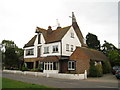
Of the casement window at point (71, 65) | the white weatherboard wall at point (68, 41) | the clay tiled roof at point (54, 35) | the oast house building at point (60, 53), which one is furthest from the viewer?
the clay tiled roof at point (54, 35)

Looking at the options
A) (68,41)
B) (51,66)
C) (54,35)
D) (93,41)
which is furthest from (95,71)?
(93,41)

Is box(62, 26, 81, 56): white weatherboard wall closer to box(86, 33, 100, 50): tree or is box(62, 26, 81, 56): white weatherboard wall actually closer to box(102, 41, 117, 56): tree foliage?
box(102, 41, 117, 56): tree foliage

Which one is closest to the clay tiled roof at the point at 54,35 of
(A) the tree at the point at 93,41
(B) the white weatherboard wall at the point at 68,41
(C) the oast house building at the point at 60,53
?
(C) the oast house building at the point at 60,53

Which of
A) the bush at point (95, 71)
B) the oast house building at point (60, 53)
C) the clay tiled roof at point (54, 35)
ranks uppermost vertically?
the clay tiled roof at point (54, 35)

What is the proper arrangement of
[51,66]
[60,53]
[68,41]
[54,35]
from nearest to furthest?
[51,66] → [60,53] → [68,41] → [54,35]

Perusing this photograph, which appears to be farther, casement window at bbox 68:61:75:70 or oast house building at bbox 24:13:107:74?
casement window at bbox 68:61:75:70

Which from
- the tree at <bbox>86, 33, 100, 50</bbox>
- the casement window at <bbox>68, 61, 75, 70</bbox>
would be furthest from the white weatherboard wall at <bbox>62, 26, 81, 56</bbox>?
the tree at <bbox>86, 33, 100, 50</bbox>

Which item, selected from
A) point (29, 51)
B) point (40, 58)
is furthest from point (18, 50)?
point (40, 58)

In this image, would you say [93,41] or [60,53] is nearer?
[60,53]

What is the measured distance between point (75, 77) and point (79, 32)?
20811 mm

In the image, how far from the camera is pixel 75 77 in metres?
24.4

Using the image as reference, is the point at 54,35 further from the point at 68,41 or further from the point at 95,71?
the point at 95,71

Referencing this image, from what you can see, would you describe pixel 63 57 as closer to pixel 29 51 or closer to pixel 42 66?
pixel 42 66

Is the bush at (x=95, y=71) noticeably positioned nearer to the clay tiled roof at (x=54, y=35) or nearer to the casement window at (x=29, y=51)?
the clay tiled roof at (x=54, y=35)
